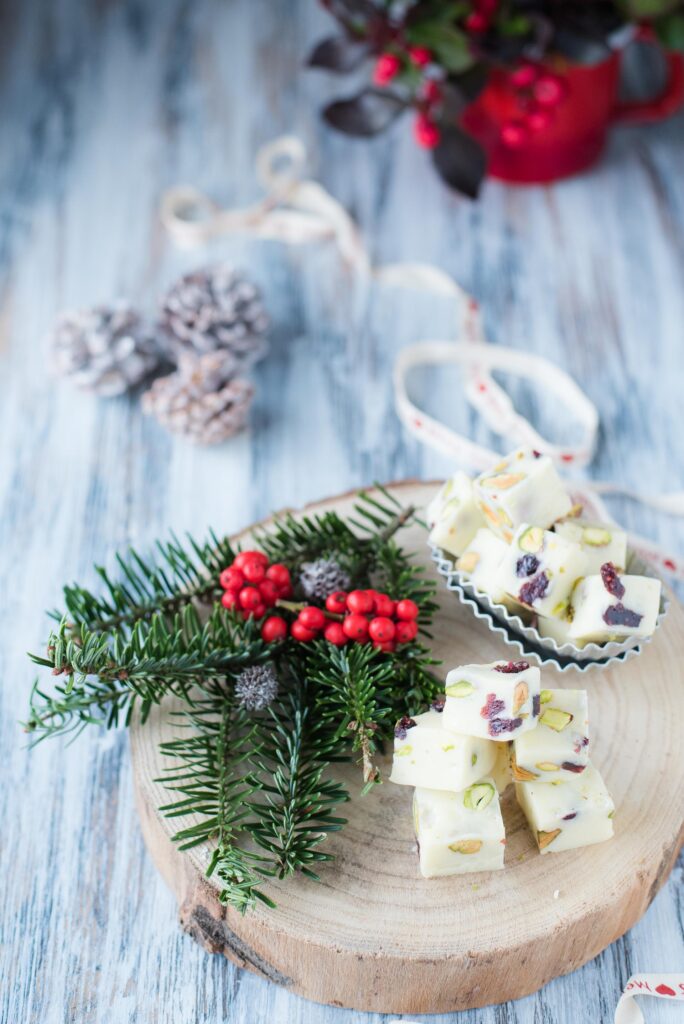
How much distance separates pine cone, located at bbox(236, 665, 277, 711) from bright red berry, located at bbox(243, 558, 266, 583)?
11cm

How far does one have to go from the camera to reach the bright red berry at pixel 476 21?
196 centimetres

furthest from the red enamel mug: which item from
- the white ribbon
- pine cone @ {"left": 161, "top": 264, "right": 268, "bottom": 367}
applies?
pine cone @ {"left": 161, "top": 264, "right": 268, "bottom": 367}

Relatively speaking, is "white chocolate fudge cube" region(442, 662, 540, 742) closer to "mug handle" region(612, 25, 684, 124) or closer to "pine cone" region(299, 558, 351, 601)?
"pine cone" region(299, 558, 351, 601)

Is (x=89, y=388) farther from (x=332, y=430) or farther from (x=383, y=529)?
(x=383, y=529)

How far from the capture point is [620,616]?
1.28m

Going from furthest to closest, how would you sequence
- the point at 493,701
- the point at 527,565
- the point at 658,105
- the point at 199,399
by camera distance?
the point at 658,105, the point at 199,399, the point at 527,565, the point at 493,701

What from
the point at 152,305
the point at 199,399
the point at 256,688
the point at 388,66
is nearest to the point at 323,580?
the point at 256,688

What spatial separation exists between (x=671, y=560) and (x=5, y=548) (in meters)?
1.03

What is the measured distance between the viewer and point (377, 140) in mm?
2387

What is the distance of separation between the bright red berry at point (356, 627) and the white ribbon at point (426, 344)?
1.74ft

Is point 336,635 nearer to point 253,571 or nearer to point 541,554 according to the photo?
point 253,571

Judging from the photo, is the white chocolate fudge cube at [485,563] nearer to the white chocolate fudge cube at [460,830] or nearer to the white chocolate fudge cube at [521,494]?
the white chocolate fudge cube at [521,494]

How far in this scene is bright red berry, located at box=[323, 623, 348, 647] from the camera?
4.30ft

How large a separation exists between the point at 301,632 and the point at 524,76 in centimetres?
119
